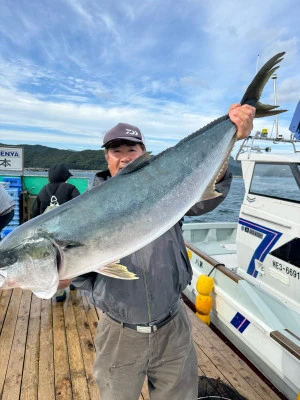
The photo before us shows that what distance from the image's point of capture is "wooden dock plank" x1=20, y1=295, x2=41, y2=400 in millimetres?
3197

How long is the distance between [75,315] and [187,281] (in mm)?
3227

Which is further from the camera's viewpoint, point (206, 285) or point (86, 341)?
point (206, 285)

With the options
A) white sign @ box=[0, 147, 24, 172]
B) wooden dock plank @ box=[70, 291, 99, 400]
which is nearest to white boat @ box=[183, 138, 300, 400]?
wooden dock plank @ box=[70, 291, 99, 400]

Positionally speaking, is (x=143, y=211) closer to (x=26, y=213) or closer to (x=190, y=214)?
(x=190, y=214)

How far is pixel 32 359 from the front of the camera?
3.70 m

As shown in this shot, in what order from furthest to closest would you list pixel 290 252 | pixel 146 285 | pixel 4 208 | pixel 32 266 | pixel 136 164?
pixel 290 252, pixel 4 208, pixel 146 285, pixel 136 164, pixel 32 266

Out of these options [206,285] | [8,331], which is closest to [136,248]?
[8,331]

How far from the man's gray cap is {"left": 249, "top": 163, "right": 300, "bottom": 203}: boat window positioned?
358 cm

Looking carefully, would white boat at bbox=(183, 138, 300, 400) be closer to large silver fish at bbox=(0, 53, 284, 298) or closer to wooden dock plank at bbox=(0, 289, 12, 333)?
large silver fish at bbox=(0, 53, 284, 298)

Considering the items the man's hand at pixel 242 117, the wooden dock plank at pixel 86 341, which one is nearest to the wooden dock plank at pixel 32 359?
the wooden dock plank at pixel 86 341

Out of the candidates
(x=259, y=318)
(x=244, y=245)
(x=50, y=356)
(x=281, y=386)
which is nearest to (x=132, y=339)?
(x=50, y=356)

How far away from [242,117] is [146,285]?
51.9 inches

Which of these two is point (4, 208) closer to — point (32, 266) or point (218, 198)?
point (32, 266)

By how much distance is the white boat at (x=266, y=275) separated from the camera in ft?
13.1
